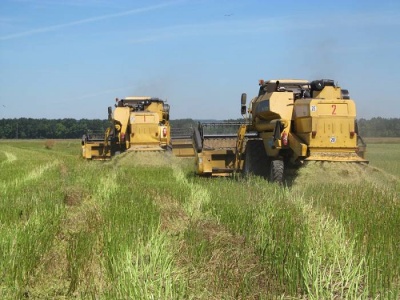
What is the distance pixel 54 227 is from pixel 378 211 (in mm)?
3750

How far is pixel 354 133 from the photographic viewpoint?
12156mm

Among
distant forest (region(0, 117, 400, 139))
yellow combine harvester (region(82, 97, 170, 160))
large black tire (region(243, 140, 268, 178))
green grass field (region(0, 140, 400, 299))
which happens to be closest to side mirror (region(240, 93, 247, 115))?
large black tire (region(243, 140, 268, 178))

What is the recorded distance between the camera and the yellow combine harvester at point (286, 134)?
12117 millimetres

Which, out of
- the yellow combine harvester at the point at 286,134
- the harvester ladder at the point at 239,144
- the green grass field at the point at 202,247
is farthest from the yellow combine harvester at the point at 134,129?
the green grass field at the point at 202,247

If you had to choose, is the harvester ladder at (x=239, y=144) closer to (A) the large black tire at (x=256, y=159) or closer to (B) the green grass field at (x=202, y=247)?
(A) the large black tire at (x=256, y=159)

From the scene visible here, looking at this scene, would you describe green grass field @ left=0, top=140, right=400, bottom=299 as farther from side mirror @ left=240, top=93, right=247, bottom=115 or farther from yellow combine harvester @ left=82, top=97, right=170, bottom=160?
yellow combine harvester @ left=82, top=97, right=170, bottom=160

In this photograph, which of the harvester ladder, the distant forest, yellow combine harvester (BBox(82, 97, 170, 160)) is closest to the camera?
the harvester ladder

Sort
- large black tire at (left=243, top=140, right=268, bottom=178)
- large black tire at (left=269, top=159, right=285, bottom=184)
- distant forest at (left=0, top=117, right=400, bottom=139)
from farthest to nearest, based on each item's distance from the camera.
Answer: distant forest at (left=0, top=117, right=400, bottom=139)
large black tire at (left=243, top=140, right=268, bottom=178)
large black tire at (left=269, top=159, right=285, bottom=184)

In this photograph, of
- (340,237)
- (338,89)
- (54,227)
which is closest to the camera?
(340,237)

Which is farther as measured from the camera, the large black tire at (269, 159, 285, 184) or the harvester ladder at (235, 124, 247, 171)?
the harvester ladder at (235, 124, 247, 171)

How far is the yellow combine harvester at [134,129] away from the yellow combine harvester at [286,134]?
5.37 metres

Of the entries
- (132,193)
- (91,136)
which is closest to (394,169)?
(132,193)

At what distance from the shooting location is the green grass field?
4.30 m

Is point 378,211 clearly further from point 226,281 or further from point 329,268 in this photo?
point 226,281
